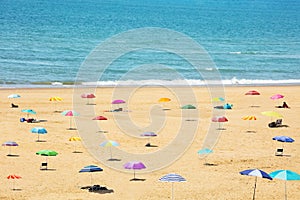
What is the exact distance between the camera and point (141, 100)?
45.6 m

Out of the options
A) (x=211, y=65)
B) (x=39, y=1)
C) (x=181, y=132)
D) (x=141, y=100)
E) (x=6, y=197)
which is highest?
(x=39, y=1)

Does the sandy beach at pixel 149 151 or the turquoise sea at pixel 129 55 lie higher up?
the turquoise sea at pixel 129 55

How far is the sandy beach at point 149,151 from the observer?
25.4 m

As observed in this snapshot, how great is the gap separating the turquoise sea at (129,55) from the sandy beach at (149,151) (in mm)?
13929

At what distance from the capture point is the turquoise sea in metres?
60.2

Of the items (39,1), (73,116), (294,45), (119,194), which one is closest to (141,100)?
(73,116)

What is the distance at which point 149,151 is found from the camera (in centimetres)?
3130

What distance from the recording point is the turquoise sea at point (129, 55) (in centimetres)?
6018

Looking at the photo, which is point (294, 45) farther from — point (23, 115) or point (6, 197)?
point (6, 197)

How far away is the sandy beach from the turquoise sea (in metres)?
13.9

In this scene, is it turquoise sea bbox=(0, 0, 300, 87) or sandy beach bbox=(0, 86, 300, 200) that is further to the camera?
turquoise sea bbox=(0, 0, 300, 87)

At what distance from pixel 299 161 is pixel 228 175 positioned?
4.09m

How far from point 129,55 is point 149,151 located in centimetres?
4384

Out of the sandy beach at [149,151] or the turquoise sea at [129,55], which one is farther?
the turquoise sea at [129,55]
